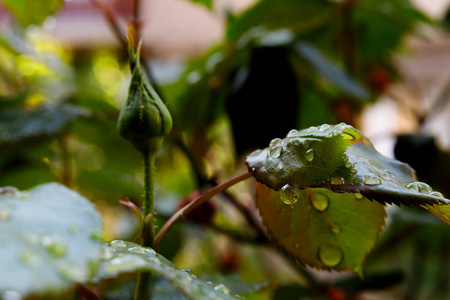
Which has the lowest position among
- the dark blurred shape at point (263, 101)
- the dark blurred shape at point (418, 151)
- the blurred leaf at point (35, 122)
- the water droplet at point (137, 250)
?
the dark blurred shape at point (418, 151)

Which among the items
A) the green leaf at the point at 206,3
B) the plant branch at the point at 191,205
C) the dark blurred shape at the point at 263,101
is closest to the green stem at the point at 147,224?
the plant branch at the point at 191,205

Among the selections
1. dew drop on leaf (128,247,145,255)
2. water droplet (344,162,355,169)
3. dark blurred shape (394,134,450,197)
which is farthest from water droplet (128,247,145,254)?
dark blurred shape (394,134,450,197)

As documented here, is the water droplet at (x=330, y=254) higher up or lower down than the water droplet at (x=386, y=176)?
lower down

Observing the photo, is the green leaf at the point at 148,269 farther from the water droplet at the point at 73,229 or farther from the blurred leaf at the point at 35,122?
the blurred leaf at the point at 35,122

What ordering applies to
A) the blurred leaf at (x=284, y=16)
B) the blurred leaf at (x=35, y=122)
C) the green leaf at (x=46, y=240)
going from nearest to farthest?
the green leaf at (x=46, y=240) < the blurred leaf at (x=35, y=122) < the blurred leaf at (x=284, y=16)

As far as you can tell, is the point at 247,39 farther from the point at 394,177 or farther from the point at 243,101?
the point at 394,177

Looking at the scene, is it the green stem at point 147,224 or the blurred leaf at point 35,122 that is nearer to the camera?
the green stem at point 147,224

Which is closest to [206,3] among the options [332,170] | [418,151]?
[418,151]

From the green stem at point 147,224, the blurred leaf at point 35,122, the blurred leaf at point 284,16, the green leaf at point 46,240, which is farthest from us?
the blurred leaf at point 284,16

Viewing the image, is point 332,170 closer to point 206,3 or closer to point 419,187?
point 419,187
